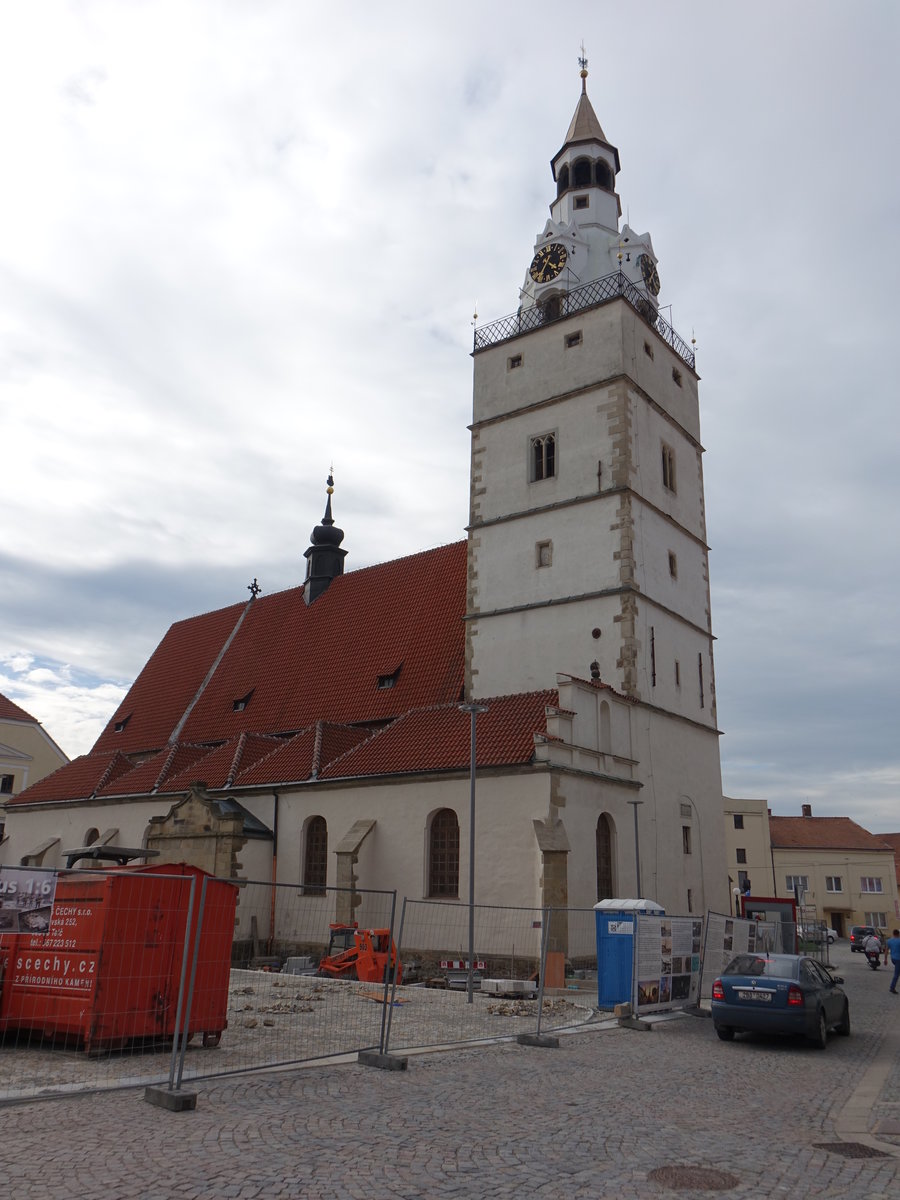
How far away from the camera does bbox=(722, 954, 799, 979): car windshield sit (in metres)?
12.9

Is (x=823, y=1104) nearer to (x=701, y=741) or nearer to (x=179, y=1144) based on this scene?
(x=179, y=1144)

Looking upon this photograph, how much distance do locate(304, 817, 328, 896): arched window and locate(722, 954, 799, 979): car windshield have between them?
14.0 metres

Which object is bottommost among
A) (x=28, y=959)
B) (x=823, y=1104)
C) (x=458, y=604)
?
(x=823, y=1104)

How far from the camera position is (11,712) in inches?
2164

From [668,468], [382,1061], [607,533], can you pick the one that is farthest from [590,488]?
[382,1061]

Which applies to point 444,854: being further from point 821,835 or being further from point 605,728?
point 821,835

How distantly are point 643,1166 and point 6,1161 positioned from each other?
165 inches

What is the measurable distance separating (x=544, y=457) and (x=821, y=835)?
2128 inches

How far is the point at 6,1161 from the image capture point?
602cm

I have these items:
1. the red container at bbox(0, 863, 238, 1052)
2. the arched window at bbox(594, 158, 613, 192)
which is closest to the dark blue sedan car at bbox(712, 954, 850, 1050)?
the red container at bbox(0, 863, 238, 1052)

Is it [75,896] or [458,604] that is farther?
[458,604]

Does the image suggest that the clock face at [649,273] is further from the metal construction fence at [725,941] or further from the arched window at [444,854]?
the metal construction fence at [725,941]

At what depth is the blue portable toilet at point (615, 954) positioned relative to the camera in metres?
15.1

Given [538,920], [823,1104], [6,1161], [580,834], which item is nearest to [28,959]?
[6,1161]
